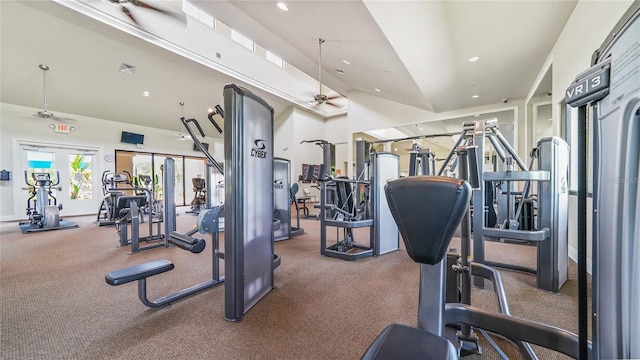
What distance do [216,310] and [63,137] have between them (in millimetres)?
8726

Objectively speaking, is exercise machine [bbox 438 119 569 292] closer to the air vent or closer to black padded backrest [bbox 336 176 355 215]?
black padded backrest [bbox 336 176 355 215]

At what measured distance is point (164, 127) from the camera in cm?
932

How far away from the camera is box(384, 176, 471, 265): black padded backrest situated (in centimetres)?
91

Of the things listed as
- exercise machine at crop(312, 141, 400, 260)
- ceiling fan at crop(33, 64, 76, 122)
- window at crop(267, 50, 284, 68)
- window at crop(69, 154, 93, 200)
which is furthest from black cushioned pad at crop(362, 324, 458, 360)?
window at crop(69, 154, 93, 200)

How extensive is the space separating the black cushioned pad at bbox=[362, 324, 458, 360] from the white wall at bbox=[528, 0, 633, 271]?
2339mm

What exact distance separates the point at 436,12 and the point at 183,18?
478 centimetres

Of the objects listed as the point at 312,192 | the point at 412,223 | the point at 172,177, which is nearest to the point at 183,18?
the point at 172,177

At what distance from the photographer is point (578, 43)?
3.25 metres

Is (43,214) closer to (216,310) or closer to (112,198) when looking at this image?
(112,198)

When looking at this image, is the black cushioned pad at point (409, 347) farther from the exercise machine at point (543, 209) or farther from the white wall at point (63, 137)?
the white wall at point (63, 137)

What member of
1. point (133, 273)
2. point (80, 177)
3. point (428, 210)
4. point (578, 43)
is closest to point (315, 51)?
point (578, 43)

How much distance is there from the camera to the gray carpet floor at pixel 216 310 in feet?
5.35

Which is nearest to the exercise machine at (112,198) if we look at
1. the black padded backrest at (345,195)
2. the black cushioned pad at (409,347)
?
the black padded backrest at (345,195)

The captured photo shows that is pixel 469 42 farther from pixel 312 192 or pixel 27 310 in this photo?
pixel 312 192
